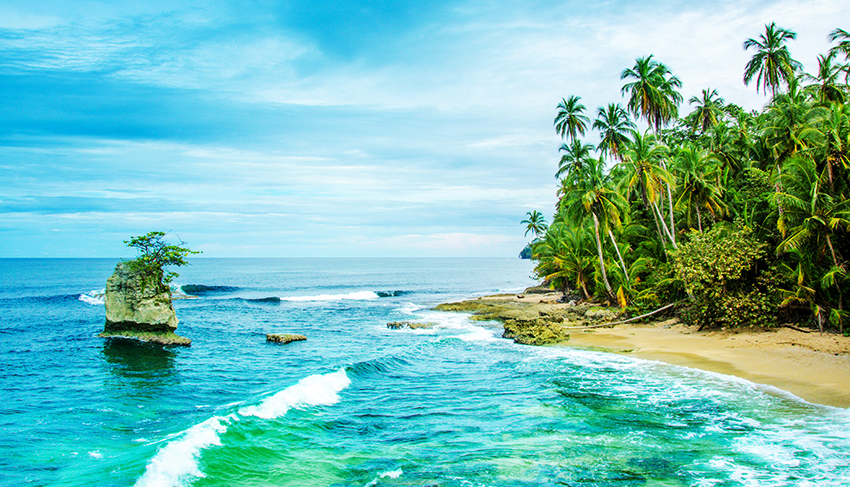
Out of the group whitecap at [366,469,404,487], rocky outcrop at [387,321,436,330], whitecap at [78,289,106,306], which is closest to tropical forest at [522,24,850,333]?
rocky outcrop at [387,321,436,330]

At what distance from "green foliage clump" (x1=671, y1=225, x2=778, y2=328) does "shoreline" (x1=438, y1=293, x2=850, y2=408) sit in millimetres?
867

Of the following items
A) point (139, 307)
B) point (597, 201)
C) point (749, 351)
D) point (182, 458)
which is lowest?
point (182, 458)

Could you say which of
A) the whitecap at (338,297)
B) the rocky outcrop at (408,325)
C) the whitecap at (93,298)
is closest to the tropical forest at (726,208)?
the rocky outcrop at (408,325)

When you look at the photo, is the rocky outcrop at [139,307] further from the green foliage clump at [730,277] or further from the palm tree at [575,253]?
the palm tree at [575,253]

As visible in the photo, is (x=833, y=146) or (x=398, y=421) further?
(x=833, y=146)

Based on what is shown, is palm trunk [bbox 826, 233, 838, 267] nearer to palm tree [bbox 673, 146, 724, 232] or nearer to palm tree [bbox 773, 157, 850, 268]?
palm tree [bbox 773, 157, 850, 268]

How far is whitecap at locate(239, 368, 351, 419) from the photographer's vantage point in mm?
13695

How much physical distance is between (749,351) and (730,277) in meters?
3.09

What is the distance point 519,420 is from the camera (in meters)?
12.7

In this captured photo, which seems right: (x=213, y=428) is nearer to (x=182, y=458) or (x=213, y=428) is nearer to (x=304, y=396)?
(x=182, y=458)

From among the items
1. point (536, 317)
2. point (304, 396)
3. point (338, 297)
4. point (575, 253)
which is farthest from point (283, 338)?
point (338, 297)

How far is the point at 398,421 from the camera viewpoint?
1301 centimetres

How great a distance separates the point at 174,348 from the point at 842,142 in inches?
1230

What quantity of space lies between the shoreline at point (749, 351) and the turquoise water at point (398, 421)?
3.16 feet
